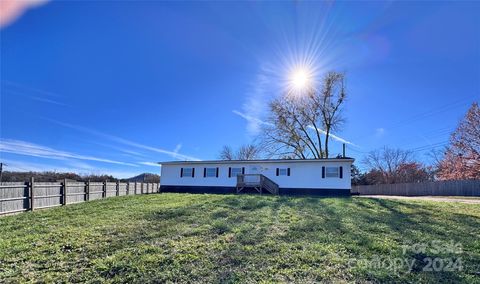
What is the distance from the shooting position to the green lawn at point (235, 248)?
3.90m

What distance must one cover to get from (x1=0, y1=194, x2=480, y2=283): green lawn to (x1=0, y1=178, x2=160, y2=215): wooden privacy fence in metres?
2.55

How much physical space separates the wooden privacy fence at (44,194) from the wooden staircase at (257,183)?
8.83 m

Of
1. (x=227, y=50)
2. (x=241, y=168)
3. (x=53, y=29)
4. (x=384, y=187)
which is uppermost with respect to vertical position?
(x=227, y=50)

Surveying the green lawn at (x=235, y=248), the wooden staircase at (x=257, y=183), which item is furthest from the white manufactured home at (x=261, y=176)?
the green lawn at (x=235, y=248)

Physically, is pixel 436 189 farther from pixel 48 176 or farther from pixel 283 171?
pixel 48 176

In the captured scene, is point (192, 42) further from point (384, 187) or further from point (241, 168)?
point (384, 187)

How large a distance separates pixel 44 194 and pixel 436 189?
30553 millimetres

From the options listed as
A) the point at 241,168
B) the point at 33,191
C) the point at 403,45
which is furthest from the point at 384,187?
the point at 33,191

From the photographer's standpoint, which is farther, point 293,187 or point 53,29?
point 293,187

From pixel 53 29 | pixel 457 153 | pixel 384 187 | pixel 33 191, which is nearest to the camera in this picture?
pixel 53 29

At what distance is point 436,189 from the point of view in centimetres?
2648

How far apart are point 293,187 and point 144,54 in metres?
13.6

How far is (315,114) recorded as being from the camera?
29.0 metres

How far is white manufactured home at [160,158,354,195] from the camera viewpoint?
19172mm
